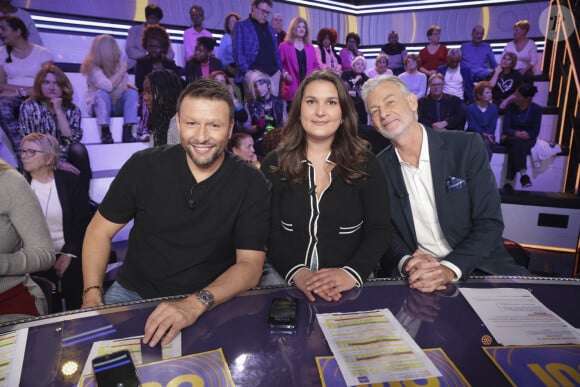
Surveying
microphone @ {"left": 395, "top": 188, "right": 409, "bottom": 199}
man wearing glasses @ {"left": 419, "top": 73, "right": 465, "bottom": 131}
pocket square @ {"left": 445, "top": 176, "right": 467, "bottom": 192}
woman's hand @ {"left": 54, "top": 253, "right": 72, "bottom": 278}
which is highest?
man wearing glasses @ {"left": 419, "top": 73, "right": 465, "bottom": 131}

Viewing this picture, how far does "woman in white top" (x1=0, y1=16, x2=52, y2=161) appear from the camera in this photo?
11.8ft

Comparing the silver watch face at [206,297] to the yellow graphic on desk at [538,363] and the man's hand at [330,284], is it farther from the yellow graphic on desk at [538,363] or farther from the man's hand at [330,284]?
the yellow graphic on desk at [538,363]

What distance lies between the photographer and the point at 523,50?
5414 mm

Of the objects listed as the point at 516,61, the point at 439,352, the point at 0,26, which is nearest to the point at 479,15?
the point at 516,61

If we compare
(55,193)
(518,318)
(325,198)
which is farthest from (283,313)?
(55,193)

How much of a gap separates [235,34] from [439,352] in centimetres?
504

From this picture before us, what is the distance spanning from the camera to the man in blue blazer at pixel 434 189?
5.48ft

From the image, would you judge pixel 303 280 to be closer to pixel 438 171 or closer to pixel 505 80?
pixel 438 171

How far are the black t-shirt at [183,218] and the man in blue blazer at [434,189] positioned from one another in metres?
0.67

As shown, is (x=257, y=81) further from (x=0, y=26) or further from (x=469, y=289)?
(x=469, y=289)

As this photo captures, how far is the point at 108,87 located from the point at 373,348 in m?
4.21

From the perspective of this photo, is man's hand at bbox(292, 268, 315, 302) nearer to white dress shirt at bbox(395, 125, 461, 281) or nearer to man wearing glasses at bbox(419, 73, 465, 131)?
white dress shirt at bbox(395, 125, 461, 281)

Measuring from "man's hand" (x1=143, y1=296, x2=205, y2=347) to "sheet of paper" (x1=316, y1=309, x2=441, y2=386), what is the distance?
0.34m

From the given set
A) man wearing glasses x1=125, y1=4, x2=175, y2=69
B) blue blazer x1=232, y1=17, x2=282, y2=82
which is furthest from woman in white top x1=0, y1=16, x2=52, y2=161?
blue blazer x1=232, y1=17, x2=282, y2=82
